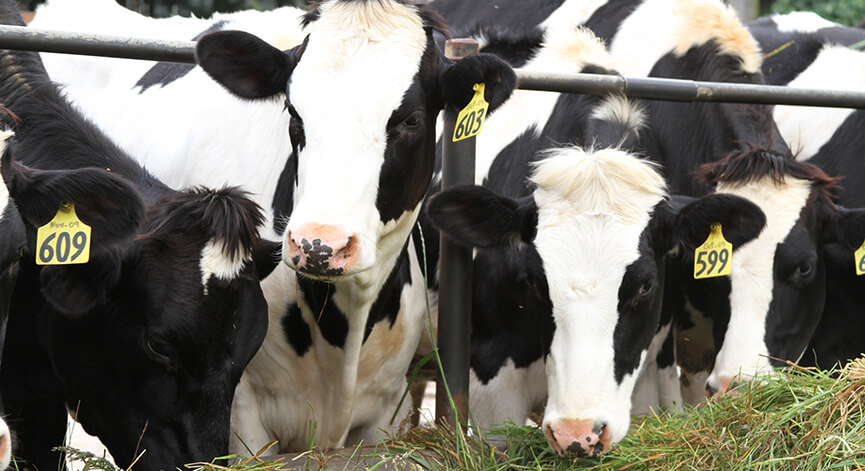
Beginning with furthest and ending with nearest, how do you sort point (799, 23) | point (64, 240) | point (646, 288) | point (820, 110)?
1. point (799, 23)
2. point (820, 110)
3. point (646, 288)
4. point (64, 240)

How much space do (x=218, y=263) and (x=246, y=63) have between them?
0.70 metres

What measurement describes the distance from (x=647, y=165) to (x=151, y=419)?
6.41 feet

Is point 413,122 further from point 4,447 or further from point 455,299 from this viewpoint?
point 4,447

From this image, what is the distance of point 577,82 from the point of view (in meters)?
4.02

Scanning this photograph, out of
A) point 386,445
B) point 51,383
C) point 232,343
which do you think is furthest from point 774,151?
point 51,383

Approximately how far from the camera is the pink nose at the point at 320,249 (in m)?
3.29

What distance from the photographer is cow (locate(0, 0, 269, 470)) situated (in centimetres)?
351

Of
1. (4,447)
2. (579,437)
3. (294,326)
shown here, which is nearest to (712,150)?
(579,437)

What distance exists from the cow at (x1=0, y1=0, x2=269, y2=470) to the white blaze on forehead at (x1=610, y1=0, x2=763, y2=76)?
202 centimetres

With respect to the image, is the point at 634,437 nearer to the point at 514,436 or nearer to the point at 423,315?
the point at 514,436

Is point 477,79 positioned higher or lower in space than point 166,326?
higher

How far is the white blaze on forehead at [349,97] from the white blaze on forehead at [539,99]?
966 mm

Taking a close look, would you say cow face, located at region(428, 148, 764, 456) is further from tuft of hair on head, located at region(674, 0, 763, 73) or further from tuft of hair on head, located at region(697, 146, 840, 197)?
tuft of hair on head, located at region(674, 0, 763, 73)

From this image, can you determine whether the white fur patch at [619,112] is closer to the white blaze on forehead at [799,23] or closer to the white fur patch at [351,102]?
the white fur patch at [351,102]
